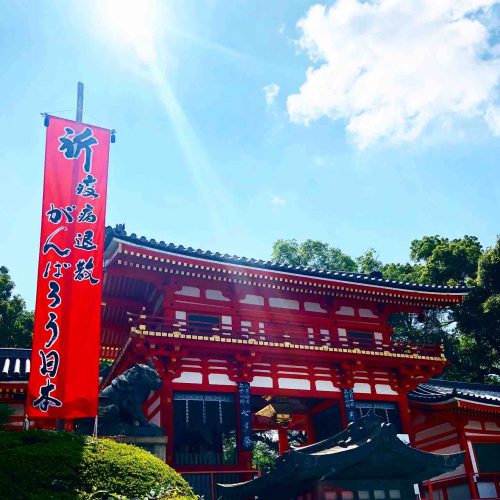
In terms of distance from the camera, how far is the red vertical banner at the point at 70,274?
1167cm

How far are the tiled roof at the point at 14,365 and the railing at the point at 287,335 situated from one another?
3755 mm

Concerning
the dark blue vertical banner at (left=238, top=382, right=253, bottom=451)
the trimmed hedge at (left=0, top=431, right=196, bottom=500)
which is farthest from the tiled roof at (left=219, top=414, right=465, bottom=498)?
the dark blue vertical banner at (left=238, top=382, right=253, bottom=451)

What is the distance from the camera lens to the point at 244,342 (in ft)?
59.0

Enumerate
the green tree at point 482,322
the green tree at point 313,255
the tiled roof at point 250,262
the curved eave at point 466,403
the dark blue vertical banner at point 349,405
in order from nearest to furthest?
the tiled roof at point 250,262 → the dark blue vertical banner at point 349,405 → the curved eave at point 466,403 → the green tree at point 482,322 → the green tree at point 313,255

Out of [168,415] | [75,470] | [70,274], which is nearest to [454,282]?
[168,415]

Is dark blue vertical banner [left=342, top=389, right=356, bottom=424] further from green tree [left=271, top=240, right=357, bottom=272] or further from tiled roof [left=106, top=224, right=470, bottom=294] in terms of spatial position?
green tree [left=271, top=240, right=357, bottom=272]

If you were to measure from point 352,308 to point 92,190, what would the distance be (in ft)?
40.5

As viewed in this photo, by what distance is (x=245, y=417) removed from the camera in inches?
693

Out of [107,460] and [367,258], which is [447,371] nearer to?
[367,258]

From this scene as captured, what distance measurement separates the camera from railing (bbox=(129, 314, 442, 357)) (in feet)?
58.9


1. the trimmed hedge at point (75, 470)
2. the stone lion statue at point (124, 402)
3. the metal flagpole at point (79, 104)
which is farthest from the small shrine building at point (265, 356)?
the trimmed hedge at point (75, 470)

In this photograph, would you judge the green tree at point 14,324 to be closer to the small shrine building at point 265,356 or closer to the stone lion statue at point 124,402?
the small shrine building at point 265,356

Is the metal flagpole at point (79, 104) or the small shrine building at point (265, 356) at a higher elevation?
the metal flagpole at point (79, 104)

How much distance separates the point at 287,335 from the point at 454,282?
22760 mm
